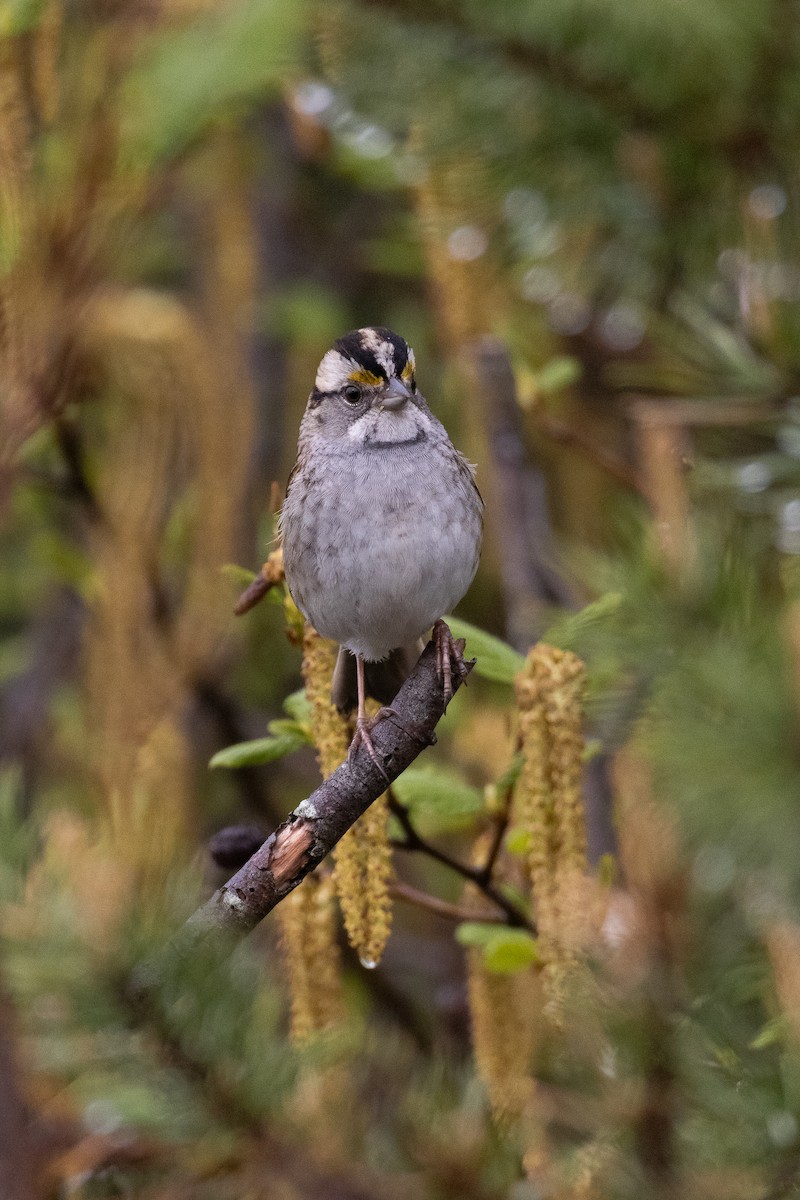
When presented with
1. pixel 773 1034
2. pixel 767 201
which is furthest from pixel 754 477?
pixel 773 1034

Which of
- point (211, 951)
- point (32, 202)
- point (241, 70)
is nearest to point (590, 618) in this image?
point (211, 951)

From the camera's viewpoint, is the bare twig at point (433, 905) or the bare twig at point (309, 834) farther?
the bare twig at point (433, 905)

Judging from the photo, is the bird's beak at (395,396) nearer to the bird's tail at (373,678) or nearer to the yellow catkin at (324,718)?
the bird's tail at (373,678)

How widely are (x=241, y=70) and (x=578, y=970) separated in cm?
140

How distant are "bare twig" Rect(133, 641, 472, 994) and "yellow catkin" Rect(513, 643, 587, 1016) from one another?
15 cm

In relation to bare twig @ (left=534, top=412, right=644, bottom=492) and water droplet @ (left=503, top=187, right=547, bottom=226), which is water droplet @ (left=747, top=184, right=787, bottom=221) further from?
bare twig @ (left=534, top=412, right=644, bottom=492)

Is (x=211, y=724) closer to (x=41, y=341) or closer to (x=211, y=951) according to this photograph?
(x=41, y=341)

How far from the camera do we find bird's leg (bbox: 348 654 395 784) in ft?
4.75

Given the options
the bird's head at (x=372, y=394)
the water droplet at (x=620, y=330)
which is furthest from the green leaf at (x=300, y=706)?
the water droplet at (x=620, y=330)

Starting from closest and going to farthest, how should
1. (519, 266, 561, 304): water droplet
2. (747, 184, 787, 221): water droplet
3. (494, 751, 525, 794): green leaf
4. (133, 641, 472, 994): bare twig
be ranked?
1. (133, 641, 472, 994): bare twig
2. (494, 751, 525, 794): green leaf
3. (747, 184, 787, 221): water droplet
4. (519, 266, 561, 304): water droplet

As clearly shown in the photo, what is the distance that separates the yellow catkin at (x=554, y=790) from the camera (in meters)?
1.63

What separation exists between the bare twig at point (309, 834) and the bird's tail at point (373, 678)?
0.56 meters

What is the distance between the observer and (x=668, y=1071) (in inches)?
55.7

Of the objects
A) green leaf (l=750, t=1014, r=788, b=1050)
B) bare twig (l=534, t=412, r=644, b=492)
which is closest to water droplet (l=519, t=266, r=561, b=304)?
bare twig (l=534, t=412, r=644, b=492)
